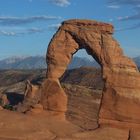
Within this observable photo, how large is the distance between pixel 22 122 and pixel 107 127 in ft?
19.4

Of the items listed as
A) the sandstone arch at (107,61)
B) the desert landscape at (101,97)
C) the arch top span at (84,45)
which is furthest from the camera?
the arch top span at (84,45)

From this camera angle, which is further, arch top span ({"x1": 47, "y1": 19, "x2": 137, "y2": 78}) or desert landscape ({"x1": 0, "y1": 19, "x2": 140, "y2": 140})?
arch top span ({"x1": 47, "y1": 19, "x2": 137, "y2": 78})

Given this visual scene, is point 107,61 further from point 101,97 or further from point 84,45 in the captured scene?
point 101,97

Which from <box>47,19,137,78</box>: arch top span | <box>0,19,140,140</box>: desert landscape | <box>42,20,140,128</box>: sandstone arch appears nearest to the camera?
<box>0,19,140,140</box>: desert landscape

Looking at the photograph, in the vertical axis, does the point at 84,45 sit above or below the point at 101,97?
above

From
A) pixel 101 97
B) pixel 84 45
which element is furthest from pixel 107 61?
pixel 101 97

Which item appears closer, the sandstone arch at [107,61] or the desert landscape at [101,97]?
the desert landscape at [101,97]

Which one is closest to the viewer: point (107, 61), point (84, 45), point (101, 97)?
point (107, 61)

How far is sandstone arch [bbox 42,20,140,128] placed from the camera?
1406 inches

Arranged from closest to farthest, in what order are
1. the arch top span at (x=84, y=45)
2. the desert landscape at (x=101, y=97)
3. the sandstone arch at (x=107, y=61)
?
the desert landscape at (x=101, y=97) → the sandstone arch at (x=107, y=61) → the arch top span at (x=84, y=45)

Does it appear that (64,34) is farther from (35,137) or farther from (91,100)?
(91,100)

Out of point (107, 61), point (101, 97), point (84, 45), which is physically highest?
point (84, 45)

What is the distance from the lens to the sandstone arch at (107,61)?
117 ft

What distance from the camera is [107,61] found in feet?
118
